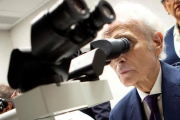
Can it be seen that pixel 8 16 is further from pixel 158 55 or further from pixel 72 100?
pixel 72 100

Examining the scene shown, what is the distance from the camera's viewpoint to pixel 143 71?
1108mm

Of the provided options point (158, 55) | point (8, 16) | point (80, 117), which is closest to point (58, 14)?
point (80, 117)

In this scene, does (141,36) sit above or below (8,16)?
below

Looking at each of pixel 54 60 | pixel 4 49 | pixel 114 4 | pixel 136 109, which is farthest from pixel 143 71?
pixel 4 49

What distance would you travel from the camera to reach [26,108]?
44cm

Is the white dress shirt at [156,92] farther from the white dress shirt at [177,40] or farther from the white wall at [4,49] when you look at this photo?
the white wall at [4,49]

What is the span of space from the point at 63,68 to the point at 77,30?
0.34 ft

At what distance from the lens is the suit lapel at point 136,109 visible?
1.15 meters

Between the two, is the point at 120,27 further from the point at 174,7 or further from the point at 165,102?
the point at 174,7

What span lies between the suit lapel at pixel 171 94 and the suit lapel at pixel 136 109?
0.52 ft

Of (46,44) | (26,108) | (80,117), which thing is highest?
(46,44)

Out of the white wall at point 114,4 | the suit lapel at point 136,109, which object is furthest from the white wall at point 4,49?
the suit lapel at point 136,109

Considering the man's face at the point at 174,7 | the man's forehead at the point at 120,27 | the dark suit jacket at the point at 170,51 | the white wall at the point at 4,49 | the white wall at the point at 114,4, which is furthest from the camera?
the white wall at the point at 4,49

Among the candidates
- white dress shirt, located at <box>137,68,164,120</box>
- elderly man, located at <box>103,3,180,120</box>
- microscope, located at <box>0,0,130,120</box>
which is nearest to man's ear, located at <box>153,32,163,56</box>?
elderly man, located at <box>103,3,180,120</box>
